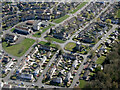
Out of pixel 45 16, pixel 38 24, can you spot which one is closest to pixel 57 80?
pixel 38 24

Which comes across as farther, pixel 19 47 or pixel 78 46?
pixel 19 47

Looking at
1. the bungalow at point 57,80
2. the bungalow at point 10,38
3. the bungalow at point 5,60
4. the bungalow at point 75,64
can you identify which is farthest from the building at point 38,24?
the bungalow at point 57,80

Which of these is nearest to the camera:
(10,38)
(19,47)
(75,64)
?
(75,64)

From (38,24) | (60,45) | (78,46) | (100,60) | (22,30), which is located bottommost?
(100,60)

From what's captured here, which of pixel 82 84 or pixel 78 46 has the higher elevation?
pixel 78 46

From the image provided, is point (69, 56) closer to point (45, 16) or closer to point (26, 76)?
point (26, 76)

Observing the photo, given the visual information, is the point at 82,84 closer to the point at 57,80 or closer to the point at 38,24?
the point at 57,80

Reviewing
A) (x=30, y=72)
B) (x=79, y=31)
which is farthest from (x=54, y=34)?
(x=30, y=72)

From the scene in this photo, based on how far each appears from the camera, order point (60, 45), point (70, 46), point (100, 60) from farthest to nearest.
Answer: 1. point (60, 45)
2. point (70, 46)
3. point (100, 60)
